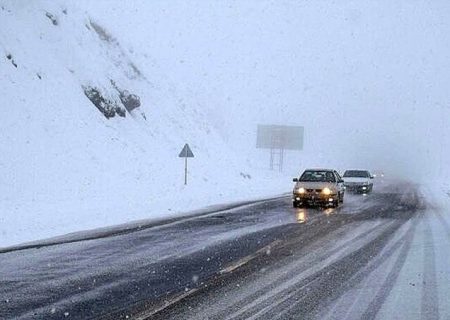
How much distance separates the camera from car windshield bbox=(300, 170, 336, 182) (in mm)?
22812

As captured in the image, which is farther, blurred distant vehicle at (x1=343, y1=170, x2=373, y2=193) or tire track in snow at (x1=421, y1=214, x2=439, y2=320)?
blurred distant vehicle at (x1=343, y1=170, x2=373, y2=193)

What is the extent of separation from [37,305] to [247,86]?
182m

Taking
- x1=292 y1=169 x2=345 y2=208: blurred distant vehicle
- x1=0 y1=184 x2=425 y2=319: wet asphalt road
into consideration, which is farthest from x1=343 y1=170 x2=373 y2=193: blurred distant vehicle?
x1=0 y1=184 x2=425 y2=319: wet asphalt road

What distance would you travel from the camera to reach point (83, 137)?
2839 cm

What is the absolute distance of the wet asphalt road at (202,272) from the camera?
6164 millimetres

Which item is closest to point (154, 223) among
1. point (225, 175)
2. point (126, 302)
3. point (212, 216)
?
point (212, 216)

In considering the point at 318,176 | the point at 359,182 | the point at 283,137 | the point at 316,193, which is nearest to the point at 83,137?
the point at 318,176

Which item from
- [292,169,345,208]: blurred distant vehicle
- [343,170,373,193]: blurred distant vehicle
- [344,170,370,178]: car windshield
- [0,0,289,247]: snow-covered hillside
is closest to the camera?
[0,0,289,247]: snow-covered hillside

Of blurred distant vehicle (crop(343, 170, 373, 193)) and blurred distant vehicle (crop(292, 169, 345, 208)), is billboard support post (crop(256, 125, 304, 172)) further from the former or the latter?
blurred distant vehicle (crop(292, 169, 345, 208))

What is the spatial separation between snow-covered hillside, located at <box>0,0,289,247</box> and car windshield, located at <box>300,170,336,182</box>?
429cm

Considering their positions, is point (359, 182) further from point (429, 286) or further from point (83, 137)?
point (429, 286)

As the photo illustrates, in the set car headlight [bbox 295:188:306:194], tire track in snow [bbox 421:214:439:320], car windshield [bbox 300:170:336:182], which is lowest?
tire track in snow [bbox 421:214:439:320]

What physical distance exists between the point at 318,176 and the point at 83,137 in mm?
12799

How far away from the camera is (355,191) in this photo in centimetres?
3431
